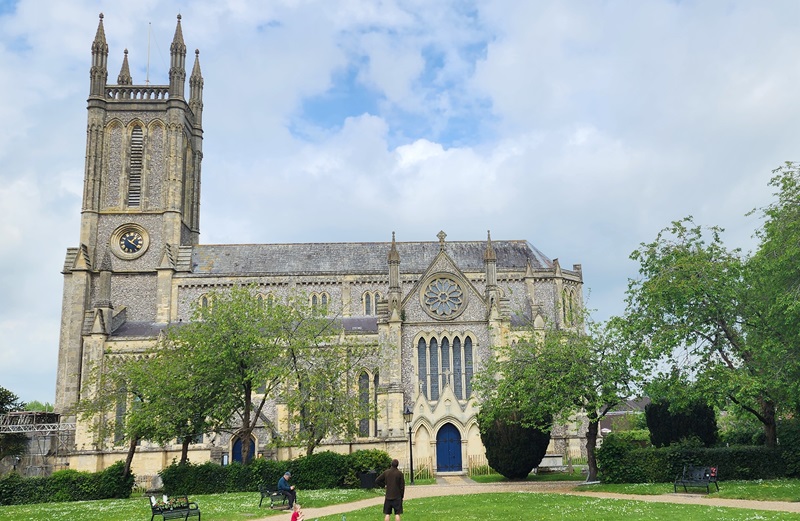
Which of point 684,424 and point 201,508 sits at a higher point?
point 684,424

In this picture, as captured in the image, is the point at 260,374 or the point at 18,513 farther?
the point at 260,374

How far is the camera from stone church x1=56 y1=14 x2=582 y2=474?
4353 centimetres

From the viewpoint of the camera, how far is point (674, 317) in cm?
3034

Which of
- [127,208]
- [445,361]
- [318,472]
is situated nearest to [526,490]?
[318,472]

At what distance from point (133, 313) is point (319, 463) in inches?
1159

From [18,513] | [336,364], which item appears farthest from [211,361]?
[18,513]

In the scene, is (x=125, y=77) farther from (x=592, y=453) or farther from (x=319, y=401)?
(x=592, y=453)

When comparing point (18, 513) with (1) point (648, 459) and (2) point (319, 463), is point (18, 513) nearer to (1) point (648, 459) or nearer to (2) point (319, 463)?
(2) point (319, 463)

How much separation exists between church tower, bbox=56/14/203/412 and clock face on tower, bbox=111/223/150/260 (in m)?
0.07

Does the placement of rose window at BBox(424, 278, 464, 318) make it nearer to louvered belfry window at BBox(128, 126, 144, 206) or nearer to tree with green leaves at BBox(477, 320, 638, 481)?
tree with green leaves at BBox(477, 320, 638, 481)

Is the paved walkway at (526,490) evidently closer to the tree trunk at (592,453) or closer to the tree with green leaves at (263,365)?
the tree trunk at (592,453)

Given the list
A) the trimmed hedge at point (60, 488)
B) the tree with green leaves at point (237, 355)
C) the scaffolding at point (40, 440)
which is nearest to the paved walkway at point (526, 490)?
the tree with green leaves at point (237, 355)

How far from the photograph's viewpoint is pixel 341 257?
5778cm

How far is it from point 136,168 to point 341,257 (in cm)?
1840
